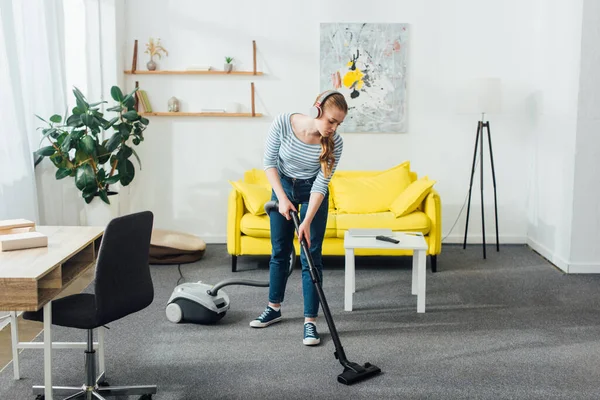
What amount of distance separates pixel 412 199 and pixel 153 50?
2680 millimetres

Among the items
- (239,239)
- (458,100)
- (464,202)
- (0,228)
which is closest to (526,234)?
(464,202)

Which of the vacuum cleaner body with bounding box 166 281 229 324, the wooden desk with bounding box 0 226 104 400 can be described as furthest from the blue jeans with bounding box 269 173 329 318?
the wooden desk with bounding box 0 226 104 400

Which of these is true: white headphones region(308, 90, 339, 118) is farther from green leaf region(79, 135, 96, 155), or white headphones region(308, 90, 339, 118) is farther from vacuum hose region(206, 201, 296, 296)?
green leaf region(79, 135, 96, 155)

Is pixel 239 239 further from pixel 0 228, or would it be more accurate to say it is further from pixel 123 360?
pixel 0 228

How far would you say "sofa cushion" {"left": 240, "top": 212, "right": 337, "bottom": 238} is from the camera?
202 inches

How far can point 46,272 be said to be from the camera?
231 cm

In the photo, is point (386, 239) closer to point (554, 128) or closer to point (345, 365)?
point (345, 365)

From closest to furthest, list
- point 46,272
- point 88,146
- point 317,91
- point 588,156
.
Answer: point 46,272 → point 88,146 → point 588,156 → point 317,91

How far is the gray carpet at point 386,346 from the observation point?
9.91 feet

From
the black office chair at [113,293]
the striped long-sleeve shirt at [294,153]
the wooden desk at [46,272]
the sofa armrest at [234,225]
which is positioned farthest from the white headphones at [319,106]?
the sofa armrest at [234,225]

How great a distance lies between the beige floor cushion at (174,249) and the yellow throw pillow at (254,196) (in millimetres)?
632

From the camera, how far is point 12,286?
7.27 ft

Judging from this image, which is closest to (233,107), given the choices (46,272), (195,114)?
(195,114)

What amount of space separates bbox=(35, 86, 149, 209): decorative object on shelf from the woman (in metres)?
1.97
